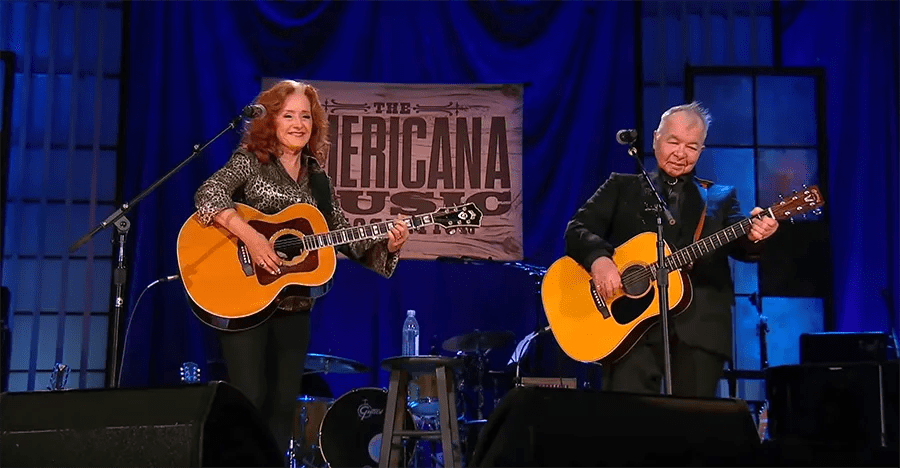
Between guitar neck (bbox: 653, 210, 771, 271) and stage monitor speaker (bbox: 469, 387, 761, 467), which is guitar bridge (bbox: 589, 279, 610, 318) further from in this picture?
stage monitor speaker (bbox: 469, 387, 761, 467)

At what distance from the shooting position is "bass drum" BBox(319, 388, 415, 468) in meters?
6.12

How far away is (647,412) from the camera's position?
2410 mm

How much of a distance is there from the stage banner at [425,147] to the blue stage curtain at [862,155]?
7.26 feet

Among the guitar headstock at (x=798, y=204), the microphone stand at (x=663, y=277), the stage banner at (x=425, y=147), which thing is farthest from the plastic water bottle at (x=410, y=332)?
the guitar headstock at (x=798, y=204)

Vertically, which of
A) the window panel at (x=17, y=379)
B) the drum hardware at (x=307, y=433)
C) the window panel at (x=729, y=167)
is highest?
the window panel at (x=729, y=167)

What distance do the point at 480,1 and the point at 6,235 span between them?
372 centimetres

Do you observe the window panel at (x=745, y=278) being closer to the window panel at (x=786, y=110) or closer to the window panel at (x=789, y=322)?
the window panel at (x=789, y=322)

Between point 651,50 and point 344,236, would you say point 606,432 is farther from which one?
point 651,50

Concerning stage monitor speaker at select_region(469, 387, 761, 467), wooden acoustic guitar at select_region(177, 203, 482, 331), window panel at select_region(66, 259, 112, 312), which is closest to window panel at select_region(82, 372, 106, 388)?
window panel at select_region(66, 259, 112, 312)

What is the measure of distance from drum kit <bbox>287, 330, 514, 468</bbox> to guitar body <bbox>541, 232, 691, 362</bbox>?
1.79 metres

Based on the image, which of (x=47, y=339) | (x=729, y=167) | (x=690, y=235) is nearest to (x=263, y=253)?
(x=690, y=235)

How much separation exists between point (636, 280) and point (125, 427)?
2.42m

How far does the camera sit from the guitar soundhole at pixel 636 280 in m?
4.18

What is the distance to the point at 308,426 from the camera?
6.19 m
